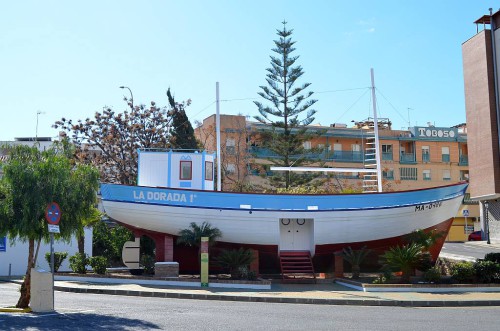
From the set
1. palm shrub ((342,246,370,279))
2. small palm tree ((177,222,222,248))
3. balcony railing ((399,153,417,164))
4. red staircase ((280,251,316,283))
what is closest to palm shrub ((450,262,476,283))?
palm shrub ((342,246,370,279))

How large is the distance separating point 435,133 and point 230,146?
24245 mm

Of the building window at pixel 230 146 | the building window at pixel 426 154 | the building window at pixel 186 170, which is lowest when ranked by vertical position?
the building window at pixel 186 170

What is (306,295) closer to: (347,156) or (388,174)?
(347,156)

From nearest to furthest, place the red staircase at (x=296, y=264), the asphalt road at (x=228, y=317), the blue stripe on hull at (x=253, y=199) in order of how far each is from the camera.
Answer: the asphalt road at (x=228, y=317) < the blue stripe on hull at (x=253, y=199) < the red staircase at (x=296, y=264)

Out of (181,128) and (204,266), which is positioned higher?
(181,128)

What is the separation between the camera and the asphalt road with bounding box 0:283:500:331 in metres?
11.1

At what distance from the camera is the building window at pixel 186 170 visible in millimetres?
23750

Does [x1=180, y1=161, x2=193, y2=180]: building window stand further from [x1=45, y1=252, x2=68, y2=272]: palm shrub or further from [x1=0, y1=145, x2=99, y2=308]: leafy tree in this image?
[x1=0, y1=145, x2=99, y2=308]: leafy tree

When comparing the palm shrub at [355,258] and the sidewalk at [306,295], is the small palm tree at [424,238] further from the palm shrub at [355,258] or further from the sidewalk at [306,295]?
the sidewalk at [306,295]

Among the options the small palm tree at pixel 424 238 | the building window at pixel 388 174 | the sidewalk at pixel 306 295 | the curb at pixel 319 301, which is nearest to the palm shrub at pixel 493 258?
the small palm tree at pixel 424 238

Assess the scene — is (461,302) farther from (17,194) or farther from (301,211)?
(17,194)

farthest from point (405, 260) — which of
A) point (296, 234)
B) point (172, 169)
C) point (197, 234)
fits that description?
point (172, 169)

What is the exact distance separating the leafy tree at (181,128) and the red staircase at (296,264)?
16.8 metres

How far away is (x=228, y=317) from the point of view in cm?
1239
